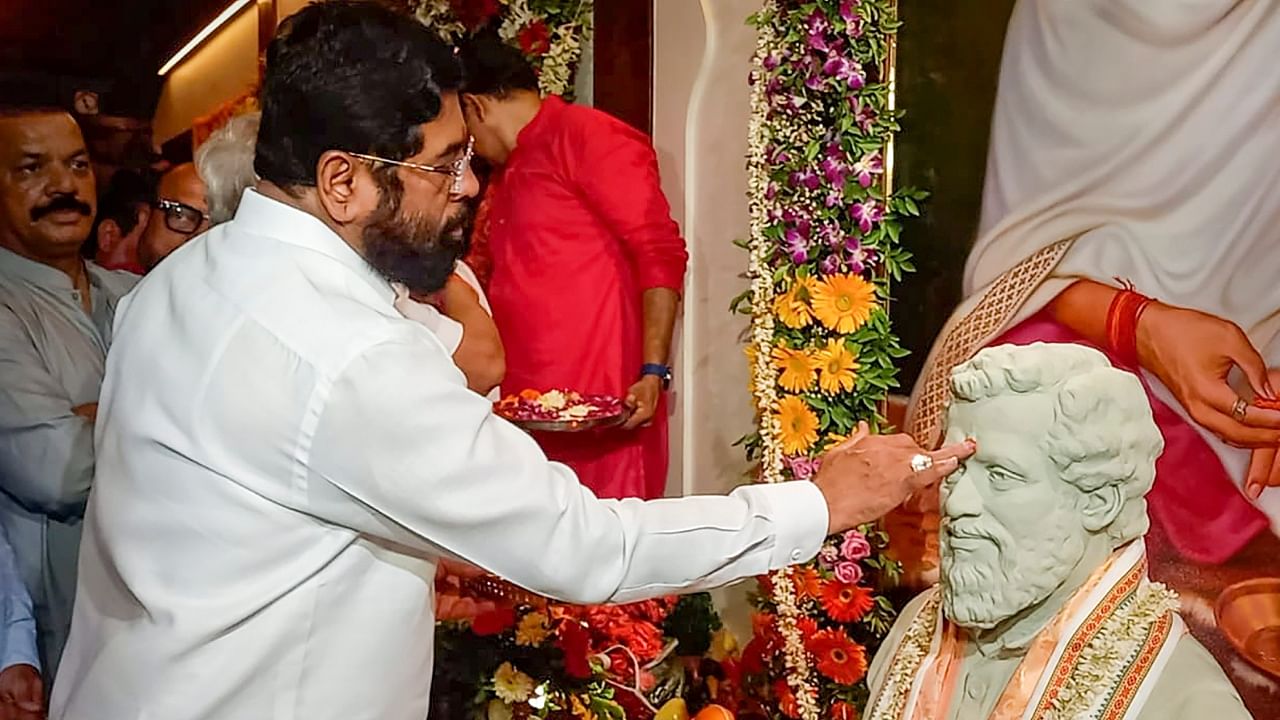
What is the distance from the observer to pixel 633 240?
3.33m

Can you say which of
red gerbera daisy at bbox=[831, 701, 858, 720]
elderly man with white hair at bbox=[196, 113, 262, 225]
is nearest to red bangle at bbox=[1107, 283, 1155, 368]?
red gerbera daisy at bbox=[831, 701, 858, 720]

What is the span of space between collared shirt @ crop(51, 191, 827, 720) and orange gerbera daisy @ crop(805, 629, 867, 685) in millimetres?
1020

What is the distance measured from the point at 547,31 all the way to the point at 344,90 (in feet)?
7.36

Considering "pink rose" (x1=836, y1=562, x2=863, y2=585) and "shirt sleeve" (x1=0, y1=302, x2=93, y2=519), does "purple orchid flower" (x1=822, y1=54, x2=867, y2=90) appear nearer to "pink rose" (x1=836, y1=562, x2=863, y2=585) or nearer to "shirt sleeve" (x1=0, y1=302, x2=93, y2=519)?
"pink rose" (x1=836, y1=562, x2=863, y2=585)

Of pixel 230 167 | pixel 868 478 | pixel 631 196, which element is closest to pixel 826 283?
pixel 631 196

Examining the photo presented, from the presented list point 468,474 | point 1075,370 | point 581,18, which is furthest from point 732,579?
point 581,18

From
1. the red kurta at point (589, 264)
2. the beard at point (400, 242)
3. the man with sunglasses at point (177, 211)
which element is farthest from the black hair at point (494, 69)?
the beard at point (400, 242)

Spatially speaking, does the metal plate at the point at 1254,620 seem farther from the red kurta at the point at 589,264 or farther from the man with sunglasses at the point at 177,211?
the man with sunglasses at the point at 177,211

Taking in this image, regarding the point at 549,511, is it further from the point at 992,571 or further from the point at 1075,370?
the point at 1075,370

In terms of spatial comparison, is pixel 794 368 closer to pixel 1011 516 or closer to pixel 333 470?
pixel 1011 516

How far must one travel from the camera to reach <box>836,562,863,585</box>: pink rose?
8.77 feet

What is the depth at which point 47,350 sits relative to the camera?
319 centimetres

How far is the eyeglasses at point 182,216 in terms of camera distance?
357cm

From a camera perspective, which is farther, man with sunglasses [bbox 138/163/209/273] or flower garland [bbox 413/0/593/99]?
flower garland [bbox 413/0/593/99]
